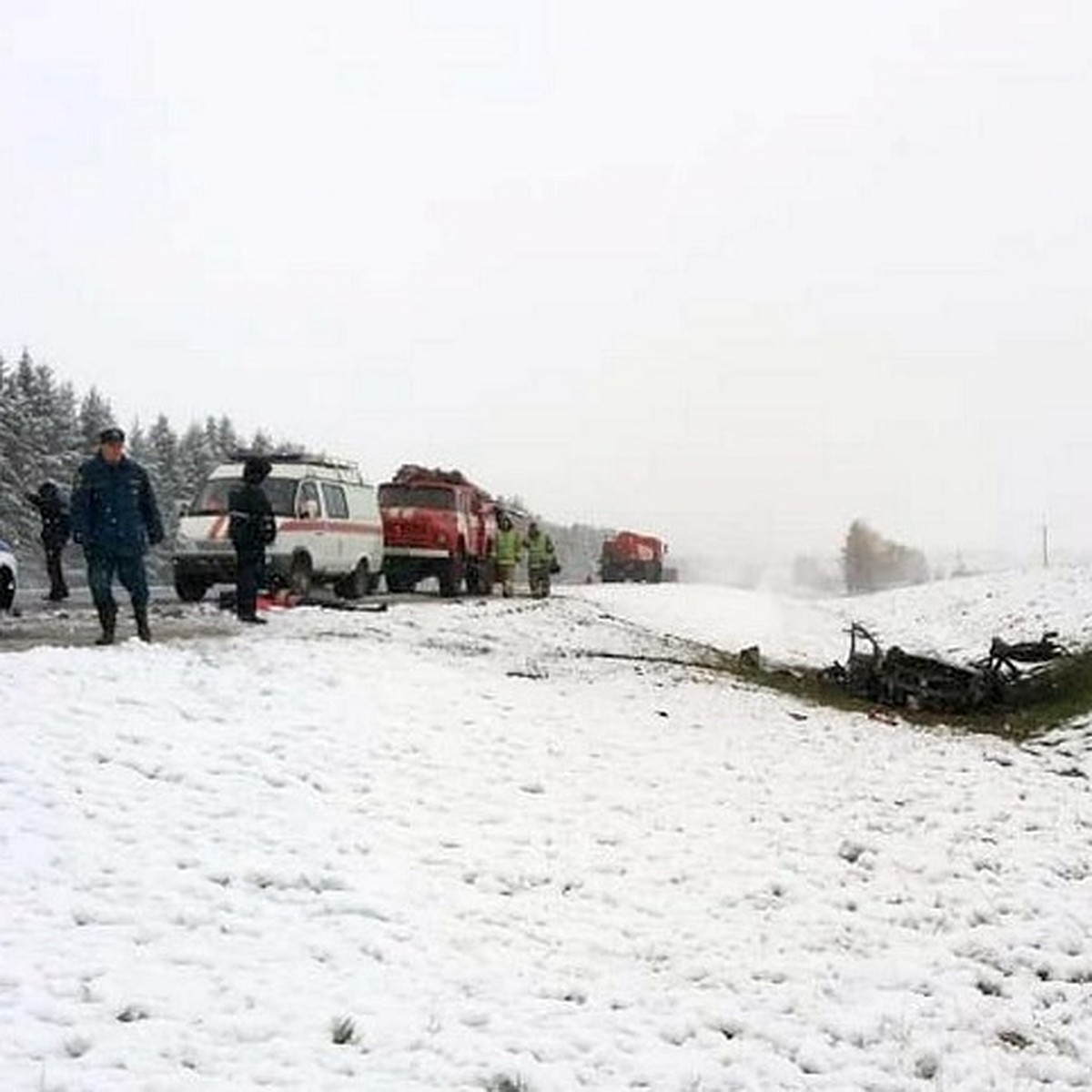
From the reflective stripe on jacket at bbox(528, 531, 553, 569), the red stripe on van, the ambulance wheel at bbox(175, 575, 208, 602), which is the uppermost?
the red stripe on van

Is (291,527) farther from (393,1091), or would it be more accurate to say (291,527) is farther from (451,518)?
(393,1091)

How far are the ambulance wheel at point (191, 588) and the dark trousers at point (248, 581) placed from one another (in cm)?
413

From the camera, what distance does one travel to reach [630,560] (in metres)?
55.2

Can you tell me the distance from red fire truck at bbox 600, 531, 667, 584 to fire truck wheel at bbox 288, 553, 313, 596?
34773 millimetres

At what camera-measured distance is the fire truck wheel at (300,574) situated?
2014cm

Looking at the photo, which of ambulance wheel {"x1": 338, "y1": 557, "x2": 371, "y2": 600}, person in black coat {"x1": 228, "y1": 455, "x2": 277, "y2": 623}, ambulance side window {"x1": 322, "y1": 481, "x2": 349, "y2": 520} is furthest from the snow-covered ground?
ambulance wheel {"x1": 338, "y1": 557, "x2": 371, "y2": 600}

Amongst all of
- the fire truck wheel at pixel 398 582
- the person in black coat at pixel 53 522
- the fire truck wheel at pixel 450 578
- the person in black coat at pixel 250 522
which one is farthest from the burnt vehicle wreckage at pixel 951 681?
the person in black coat at pixel 53 522

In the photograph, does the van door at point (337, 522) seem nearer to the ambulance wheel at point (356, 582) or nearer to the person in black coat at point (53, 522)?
the ambulance wheel at point (356, 582)

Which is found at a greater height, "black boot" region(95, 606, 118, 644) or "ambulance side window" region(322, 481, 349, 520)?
"ambulance side window" region(322, 481, 349, 520)

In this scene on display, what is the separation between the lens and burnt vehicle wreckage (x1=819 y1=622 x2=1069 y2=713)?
18.6m

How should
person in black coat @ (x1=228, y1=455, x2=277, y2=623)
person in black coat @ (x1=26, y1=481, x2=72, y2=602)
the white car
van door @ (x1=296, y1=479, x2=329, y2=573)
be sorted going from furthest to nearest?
person in black coat @ (x1=26, y1=481, x2=72, y2=602), van door @ (x1=296, y1=479, x2=329, y2=573), the white car, person in black coat @ (x1=228, y1=455, x2=277, y2=623)

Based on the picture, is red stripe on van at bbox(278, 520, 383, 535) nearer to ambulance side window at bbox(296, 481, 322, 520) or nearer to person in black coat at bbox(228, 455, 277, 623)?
ambulance side window at bbox(296, 481, 322, 520)

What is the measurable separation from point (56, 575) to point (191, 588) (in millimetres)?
2791

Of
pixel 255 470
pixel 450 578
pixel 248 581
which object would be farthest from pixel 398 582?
pixel 255 470
